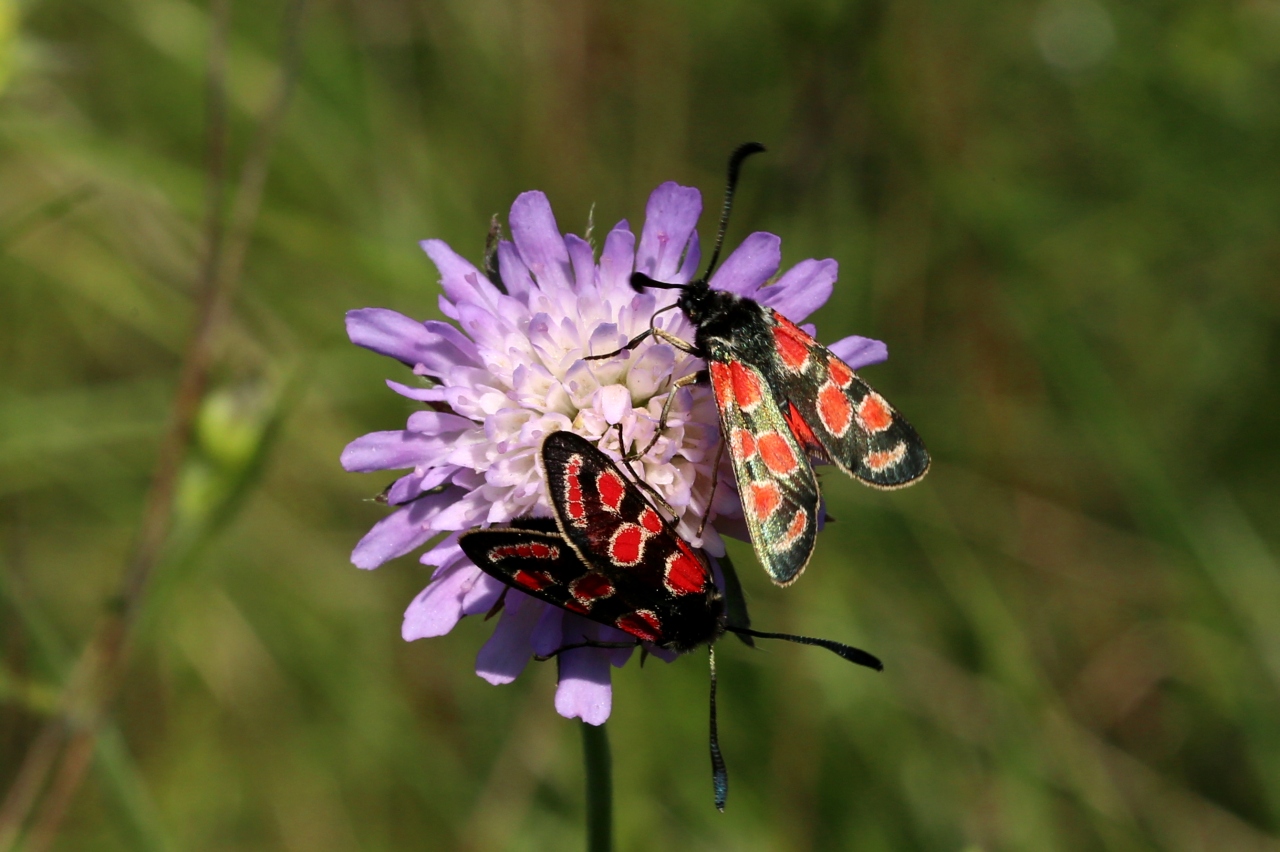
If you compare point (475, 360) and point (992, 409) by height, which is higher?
point (475, 360)

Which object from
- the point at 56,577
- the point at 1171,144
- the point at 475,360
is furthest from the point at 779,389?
the point at 56,577

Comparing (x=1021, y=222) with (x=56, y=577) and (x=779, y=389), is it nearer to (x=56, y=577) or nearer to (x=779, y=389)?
(x=779, y=389)

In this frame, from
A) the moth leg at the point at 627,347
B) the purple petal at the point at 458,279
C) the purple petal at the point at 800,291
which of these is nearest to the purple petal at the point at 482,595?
the moth leg at the point at 627,347

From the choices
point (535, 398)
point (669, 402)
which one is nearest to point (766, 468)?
point (669, 402)

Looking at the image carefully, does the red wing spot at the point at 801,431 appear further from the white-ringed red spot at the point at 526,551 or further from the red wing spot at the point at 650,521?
the white-ringed red spot at the point at 526,551

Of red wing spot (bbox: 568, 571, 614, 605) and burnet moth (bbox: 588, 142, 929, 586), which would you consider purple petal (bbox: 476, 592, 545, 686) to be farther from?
burnet moth (bbox: 588, 142, 929, 586)
